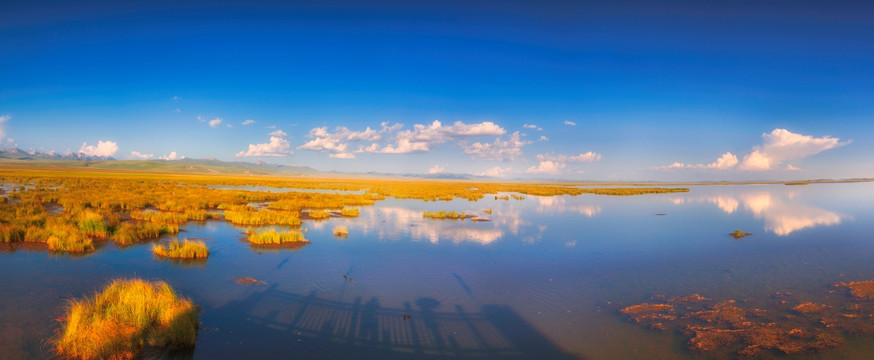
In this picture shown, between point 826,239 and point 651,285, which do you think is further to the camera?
point 826,239

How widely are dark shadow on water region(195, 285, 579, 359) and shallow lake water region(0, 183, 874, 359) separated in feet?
0.13

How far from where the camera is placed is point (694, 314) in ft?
29.3

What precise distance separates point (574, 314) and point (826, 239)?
2065cm

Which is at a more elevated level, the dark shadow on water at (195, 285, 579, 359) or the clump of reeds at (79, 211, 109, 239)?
the clump of reeds at (79, 211, 109, 239)

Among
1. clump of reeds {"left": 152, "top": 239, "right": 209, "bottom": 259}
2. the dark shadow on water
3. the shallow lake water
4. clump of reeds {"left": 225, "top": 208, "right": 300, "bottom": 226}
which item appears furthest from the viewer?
clump of reeds {"left": 225, "top": 208, "right": 300, "bottom": 226}

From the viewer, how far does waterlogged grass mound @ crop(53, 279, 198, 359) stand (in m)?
6.24

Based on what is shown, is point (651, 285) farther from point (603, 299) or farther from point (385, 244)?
point (385, 244)

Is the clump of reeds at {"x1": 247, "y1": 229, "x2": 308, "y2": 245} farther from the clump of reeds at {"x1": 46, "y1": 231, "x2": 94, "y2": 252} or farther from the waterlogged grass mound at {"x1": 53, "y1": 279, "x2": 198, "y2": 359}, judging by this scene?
the waterlogged grass mound at {"x1": 53, "y1": 279, "x2": 198, "y2": 359}

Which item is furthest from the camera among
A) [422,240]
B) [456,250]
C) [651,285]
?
[422,240]

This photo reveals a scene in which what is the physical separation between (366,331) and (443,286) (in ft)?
12.3

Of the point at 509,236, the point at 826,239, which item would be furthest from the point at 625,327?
the point at 826,239

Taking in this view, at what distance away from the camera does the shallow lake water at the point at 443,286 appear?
737 centimetres

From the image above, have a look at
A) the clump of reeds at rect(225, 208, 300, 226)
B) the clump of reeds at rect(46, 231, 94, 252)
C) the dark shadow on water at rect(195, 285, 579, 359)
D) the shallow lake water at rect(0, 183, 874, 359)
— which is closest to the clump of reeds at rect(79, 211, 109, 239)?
the clump of reeds at rect(46, 231, 94, 252)

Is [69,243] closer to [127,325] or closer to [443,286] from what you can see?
[127,325]
